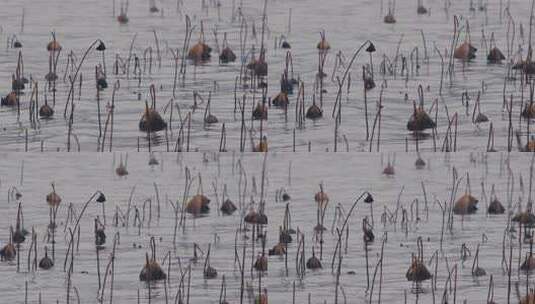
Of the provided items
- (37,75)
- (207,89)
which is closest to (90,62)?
(37,75)

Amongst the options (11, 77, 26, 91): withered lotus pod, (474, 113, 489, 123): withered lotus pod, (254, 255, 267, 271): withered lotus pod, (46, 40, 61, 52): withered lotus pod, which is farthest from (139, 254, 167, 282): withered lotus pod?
(46, 40, 61, 52): withered lotus pod

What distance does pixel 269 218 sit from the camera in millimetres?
10805

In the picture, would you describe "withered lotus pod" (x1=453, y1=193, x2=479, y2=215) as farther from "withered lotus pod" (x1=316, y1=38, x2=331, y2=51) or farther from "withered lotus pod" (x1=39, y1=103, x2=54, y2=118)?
"withered lotus pod" (x1=316, y1=38, x2=331, y2=51)

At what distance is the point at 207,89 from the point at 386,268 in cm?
346

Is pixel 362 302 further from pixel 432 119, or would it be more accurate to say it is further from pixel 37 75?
pixel 37 75

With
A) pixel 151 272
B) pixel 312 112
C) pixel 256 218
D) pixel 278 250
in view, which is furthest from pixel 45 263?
pixel 312 112

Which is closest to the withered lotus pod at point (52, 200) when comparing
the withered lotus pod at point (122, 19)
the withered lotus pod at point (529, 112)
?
the withered lotus pod at point (529, 112)

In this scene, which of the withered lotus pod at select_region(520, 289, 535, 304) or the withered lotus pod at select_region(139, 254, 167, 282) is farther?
the withered lotus pod at select_region(139, 254, 167, 282)

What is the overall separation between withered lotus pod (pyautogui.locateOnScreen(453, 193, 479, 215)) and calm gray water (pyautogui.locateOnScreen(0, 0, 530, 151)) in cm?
82

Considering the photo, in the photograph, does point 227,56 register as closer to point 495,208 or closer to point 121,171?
point 121,171

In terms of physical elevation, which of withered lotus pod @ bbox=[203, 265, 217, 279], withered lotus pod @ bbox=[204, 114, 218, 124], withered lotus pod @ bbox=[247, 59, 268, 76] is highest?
withered lotus pod @ bbox=[247, 59, 268, 76]

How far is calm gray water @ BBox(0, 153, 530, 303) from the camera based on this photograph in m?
9.63

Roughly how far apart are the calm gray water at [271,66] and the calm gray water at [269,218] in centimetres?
12

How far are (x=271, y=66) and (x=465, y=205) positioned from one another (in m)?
3.40
